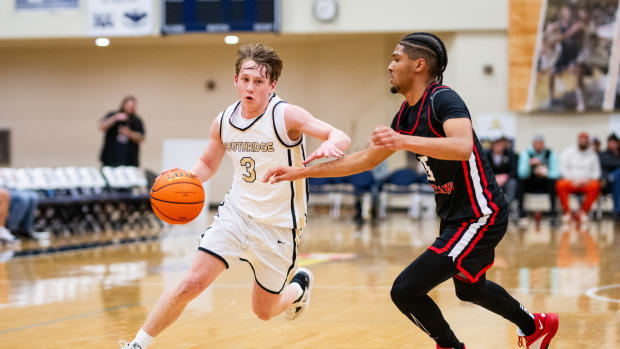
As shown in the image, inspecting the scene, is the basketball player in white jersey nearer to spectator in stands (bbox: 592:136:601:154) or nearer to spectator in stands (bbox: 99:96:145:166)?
spectator in stands (bbox: 99:96:145:166)

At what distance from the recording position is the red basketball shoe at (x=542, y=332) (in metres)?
4.55

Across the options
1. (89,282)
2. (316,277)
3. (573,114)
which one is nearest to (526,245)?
(316,277)

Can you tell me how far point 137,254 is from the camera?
10578 millimetres

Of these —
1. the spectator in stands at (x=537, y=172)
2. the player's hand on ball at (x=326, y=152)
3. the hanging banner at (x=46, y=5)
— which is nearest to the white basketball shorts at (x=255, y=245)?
the player's hand on ball at (x=326, y=152)

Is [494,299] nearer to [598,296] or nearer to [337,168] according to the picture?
[337,168]

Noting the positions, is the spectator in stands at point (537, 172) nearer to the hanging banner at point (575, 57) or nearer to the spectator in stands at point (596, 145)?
the spectator in stands at point (596, 145)

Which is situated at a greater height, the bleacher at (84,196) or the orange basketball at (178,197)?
the orange basketball at (178,197)

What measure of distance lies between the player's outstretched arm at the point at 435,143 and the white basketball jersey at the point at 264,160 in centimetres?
91

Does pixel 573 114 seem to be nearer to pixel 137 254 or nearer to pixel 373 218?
pixel 373 218

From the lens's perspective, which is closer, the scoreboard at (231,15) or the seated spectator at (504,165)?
the seated spectator at (504,165)

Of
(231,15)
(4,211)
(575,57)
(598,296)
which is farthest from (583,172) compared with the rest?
(4,211)

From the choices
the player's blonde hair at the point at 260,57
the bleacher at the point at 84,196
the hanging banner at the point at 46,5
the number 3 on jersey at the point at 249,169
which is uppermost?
the hanging banner at the point at 46,5

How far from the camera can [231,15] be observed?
17.2 m

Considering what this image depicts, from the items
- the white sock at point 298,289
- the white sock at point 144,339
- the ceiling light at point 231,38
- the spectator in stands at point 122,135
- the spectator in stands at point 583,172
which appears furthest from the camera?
the ceiling light at point 231,38
